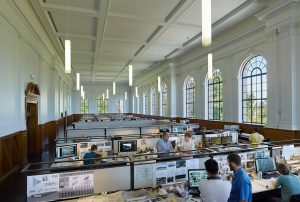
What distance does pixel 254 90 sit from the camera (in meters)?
8.45

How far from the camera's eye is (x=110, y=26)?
805 centimetres

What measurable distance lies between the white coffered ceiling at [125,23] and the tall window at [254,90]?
235 centimetres

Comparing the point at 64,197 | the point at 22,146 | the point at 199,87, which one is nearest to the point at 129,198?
the point at 64,197

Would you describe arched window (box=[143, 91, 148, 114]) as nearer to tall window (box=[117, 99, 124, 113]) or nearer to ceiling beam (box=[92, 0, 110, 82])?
tall window (box=[117, 99, 124, 113])

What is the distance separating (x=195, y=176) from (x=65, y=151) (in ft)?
10.5

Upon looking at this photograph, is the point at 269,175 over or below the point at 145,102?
below

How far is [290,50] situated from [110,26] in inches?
239

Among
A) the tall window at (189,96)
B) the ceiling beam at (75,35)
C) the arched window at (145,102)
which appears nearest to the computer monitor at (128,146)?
the ceiling beam at (75,35)

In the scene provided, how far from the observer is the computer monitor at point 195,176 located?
310 cm

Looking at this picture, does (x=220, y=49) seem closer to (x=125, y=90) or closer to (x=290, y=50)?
(x=290, y=50)

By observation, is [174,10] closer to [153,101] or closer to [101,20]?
[101,20]

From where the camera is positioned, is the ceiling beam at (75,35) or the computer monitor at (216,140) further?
the ceiling beam at (75,35)

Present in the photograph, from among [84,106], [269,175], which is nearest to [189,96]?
[269,175]

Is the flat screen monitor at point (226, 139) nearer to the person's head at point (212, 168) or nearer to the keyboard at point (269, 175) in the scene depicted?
the keyboard at point (269, 175)
